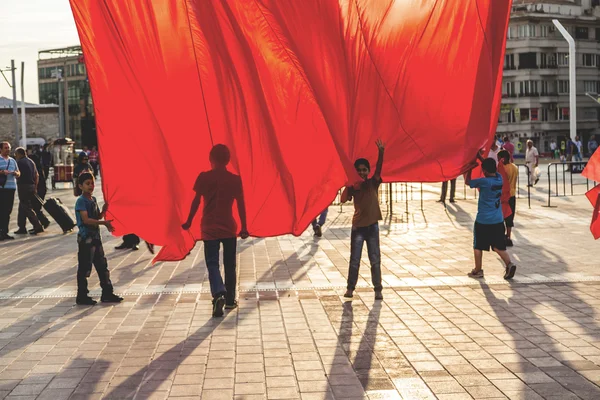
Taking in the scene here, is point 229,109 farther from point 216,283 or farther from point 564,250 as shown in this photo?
point 564,250

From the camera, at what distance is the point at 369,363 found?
7.44 metres

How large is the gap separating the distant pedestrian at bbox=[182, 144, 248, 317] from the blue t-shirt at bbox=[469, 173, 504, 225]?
3.81 metres

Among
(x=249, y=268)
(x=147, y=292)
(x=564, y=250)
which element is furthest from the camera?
(x=564, y=250)

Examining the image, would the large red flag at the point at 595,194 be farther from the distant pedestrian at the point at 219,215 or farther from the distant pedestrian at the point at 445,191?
the distant pedestrian at the point at 445,191

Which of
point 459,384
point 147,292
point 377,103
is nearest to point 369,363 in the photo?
point 459,384

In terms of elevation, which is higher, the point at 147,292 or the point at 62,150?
the point at 62,150

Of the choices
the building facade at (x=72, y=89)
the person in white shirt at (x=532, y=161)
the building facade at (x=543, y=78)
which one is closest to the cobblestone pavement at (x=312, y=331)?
the person in white shirt at (x=532, y=161)

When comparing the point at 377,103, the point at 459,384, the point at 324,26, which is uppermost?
the point at 324,26

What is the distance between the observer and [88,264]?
1048cm

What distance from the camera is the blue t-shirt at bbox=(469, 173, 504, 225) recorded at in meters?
11.8

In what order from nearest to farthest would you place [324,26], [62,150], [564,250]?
[324,26] → [564,250] → [62,150]

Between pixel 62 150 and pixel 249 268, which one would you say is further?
pixel 62 150

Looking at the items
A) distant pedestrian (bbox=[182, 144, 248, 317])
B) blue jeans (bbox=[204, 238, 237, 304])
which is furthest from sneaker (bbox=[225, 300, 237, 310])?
blue jeans (bbox=[204, 238, 237, 304])

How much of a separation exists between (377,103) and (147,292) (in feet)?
20.3
